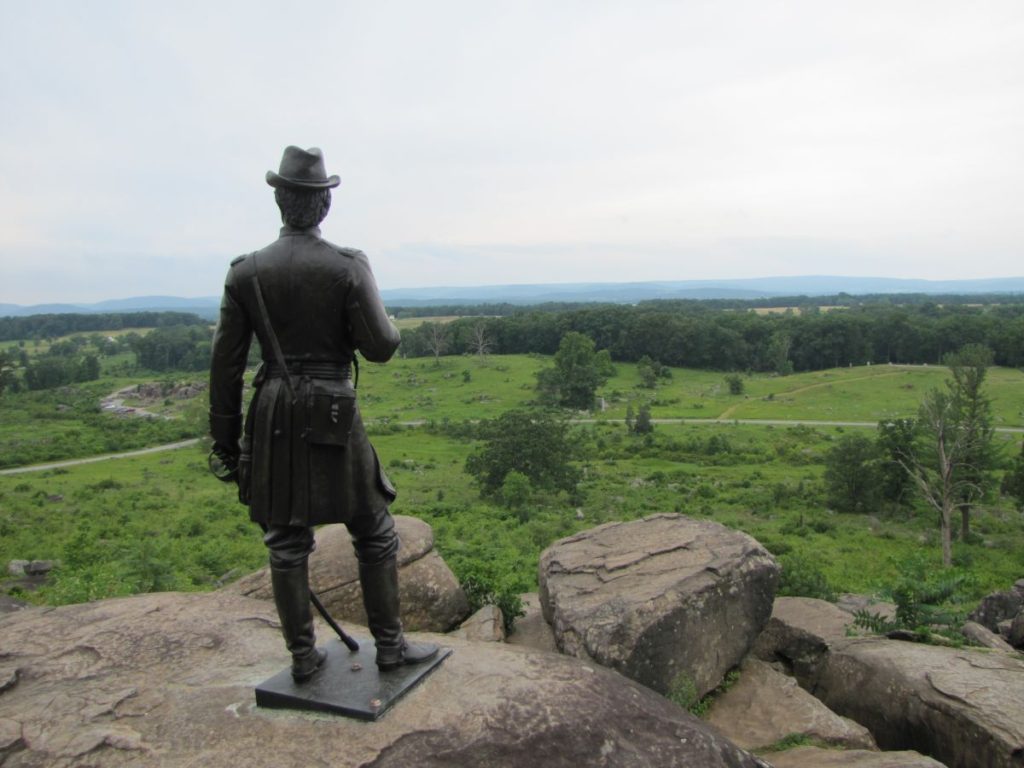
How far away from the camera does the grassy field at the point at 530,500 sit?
22.4 metres

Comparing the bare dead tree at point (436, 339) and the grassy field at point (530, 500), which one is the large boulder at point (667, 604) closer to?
the grassy field at point (530, 500)

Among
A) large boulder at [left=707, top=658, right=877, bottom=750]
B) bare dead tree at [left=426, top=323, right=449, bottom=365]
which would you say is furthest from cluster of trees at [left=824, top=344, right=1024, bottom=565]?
bare dead tree at [left=426, top=323, right=449, bottom=365]

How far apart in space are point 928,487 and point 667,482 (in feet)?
47.9

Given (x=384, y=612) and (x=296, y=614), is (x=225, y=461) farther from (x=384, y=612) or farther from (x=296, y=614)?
(x=384, y=612)

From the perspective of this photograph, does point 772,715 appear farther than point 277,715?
Yes

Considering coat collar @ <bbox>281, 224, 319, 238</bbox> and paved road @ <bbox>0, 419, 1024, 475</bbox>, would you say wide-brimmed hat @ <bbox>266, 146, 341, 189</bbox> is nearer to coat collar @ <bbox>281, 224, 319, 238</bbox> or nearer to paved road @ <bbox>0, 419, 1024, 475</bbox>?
coat collar @ <bbox>281, 224, 319, 238</bbox>

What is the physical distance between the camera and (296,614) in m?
5.70

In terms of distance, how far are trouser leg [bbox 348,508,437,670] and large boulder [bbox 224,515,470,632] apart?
3880 mm

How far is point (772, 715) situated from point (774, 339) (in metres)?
96.0

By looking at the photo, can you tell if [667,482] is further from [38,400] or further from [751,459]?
[38,400]

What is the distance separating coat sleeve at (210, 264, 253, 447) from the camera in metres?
5.52

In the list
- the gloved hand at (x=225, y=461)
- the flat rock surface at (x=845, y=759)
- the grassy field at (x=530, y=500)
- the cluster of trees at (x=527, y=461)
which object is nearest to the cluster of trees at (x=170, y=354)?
the grassy field at (x=530, y=500)

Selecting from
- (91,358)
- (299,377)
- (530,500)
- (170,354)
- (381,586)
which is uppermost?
(299,377)

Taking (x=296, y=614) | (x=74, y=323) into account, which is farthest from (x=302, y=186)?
(x=74, y=323)
